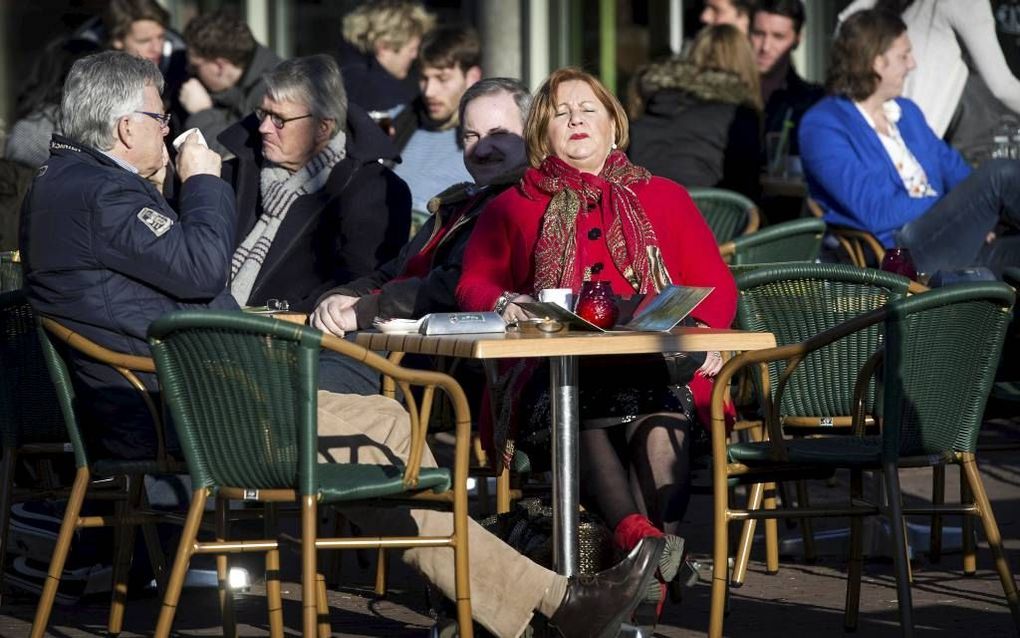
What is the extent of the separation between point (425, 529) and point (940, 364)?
4.50 feet

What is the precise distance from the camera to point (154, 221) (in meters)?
4.96

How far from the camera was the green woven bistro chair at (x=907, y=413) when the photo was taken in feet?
15.4

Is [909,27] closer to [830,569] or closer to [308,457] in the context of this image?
[830,569]

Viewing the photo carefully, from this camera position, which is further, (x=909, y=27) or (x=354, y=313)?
(x=909, y=27)

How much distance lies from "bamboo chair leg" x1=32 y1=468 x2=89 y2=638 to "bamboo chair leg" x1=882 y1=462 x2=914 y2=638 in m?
2.06

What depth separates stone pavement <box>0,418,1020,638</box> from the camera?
516 cm

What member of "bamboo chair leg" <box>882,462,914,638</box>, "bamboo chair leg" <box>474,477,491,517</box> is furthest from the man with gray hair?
"bamboo chair leg" <box>882,462,914,638</box>

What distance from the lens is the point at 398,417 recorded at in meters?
4.95

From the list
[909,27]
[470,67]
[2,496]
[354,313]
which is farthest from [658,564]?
[909,27]

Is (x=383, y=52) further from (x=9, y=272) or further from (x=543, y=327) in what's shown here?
(x=543, y=327)

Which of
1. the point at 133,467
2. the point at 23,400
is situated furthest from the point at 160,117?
the point at 133,467

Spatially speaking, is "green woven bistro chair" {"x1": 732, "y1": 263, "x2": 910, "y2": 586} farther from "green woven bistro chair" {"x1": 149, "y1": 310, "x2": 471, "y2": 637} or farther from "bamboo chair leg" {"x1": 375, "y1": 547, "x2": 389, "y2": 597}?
"bamboo chair leg" {"x1": 375, "y1": 547, "x2": 389, "y2": 597}

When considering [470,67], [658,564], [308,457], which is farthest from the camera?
[470,67]

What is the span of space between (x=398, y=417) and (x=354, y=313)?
64 cm
